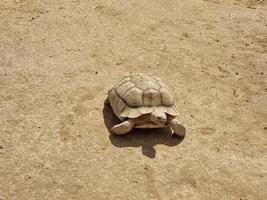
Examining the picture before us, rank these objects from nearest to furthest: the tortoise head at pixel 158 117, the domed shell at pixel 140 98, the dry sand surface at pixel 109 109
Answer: the dry sand surface at pixel 109 109 → the tortoise head at pixel 158 117 → the domed shell at pixel 140 98

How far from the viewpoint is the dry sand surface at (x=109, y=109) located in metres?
5.41

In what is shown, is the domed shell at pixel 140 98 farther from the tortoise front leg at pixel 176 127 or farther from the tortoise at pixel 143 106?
the tortoise front leg at pixel 176 127

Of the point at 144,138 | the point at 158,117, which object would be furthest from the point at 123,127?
the point at 158,117

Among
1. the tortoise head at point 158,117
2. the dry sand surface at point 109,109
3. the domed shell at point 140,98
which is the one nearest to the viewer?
the dry sand surface at point 109,109

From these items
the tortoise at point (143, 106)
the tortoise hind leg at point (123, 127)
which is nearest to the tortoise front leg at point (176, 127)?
the tortoise at point (143, 106)

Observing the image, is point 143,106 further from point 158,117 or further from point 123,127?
point 123,127

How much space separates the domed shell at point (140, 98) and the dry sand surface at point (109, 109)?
1.08ft

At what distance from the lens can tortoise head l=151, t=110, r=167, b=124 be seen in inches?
231

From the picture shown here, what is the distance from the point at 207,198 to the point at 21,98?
3025 millimetres

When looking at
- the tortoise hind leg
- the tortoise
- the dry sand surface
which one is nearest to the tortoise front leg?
the tortoise

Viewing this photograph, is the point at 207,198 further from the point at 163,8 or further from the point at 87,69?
the point at 163,8

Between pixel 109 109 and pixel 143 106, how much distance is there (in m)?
0.72

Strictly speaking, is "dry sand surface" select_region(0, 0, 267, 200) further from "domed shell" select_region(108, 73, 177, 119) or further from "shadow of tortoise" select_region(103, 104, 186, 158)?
"domed shell" select_region(108, 73, 177, 119)

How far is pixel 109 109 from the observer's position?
655cm
